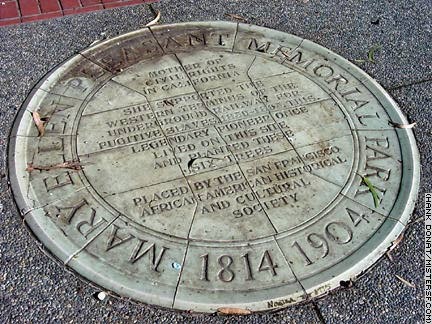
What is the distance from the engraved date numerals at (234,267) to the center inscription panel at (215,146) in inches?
4.6

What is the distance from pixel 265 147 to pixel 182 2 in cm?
163

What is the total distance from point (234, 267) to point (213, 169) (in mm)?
609

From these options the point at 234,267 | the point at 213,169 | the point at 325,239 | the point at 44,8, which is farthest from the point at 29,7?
the point at 325,239

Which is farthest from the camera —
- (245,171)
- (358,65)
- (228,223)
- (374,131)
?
(358,65)

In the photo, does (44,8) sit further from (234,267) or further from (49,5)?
(234,267)

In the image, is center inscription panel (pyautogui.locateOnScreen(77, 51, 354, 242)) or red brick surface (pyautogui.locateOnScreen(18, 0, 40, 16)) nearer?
center inscription panel (pyautogui.locateOnScreen(77, 51, 354, 242))

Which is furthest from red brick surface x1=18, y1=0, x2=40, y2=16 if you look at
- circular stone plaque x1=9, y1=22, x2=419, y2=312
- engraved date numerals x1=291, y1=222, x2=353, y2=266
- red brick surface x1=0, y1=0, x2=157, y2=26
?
engraved date numerals x1=291, y1=222, x2=353, y2=266

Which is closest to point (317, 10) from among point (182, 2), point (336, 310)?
point (182, 2)

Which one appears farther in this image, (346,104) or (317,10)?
(317,10)

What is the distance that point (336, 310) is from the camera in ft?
8.25

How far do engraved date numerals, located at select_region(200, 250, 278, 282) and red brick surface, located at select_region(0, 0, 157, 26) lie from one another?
2.33m

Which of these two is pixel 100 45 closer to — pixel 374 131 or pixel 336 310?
pixel 374 131

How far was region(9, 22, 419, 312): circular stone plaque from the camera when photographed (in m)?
2.62

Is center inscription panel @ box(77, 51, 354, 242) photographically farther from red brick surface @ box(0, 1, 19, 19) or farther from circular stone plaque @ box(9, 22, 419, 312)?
red brick surface @ box(0, 1, 19, 19)
